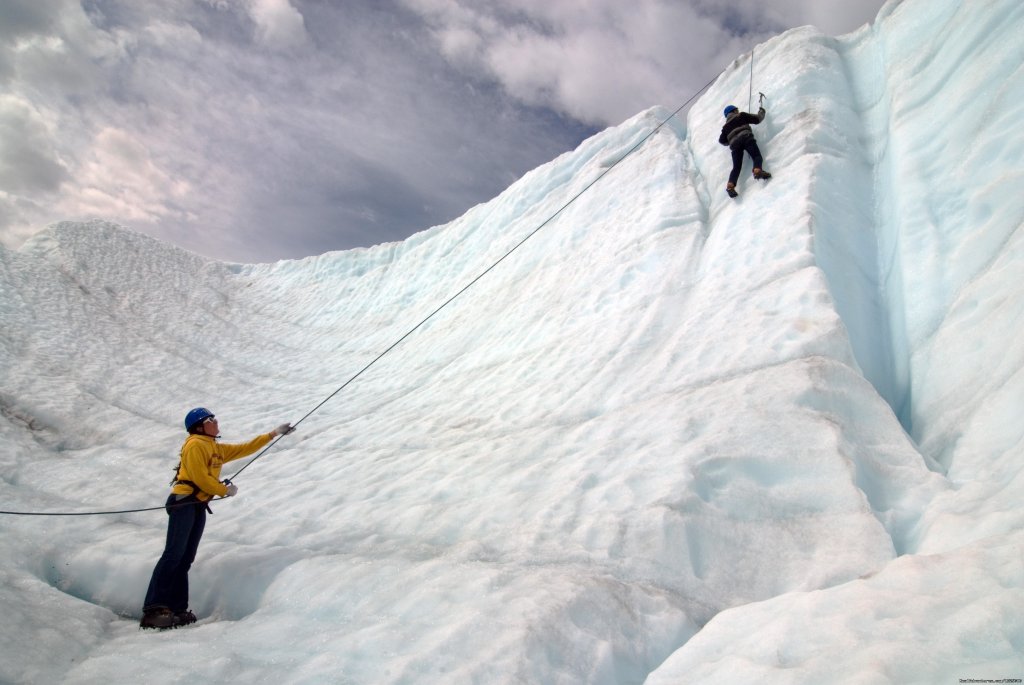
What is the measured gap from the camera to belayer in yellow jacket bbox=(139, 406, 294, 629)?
315cm

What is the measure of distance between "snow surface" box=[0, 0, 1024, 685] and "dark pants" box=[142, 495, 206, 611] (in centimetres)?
20

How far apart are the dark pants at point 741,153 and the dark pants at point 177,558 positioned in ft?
19.7

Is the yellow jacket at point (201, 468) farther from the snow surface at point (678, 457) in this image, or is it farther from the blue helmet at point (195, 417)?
the snow surface at point (678, 457)

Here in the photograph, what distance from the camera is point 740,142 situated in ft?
20.7

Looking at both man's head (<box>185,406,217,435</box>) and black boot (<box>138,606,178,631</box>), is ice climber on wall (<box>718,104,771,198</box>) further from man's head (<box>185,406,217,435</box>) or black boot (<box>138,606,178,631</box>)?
black boot (<box>138,606,178,631</box>)

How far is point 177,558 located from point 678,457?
3.09 meters

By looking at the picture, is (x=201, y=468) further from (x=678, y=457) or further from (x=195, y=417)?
(x=678, y=457)

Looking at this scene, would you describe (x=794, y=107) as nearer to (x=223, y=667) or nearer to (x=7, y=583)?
(x=223, y=667)

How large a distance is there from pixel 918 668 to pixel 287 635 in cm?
262

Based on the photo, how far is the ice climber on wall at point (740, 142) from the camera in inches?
241

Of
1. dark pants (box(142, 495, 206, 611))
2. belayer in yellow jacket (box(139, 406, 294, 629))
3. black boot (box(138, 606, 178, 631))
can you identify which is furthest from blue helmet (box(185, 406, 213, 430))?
black boot (box(138, 606, 178, 631))

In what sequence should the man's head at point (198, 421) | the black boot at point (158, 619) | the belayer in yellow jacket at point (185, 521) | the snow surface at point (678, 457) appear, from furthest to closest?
the man's head at point (198, 421), the belayer in yellow jacket at point (185, 521), the black boot at point (158, 619), the snow surface at point (678, 457)

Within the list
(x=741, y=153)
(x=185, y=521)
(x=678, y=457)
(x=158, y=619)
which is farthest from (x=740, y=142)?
(x=158, y=619)

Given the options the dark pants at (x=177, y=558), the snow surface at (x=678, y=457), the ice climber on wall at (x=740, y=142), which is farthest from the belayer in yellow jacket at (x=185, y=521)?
the ice climber on wall at (x=740, y=142)
